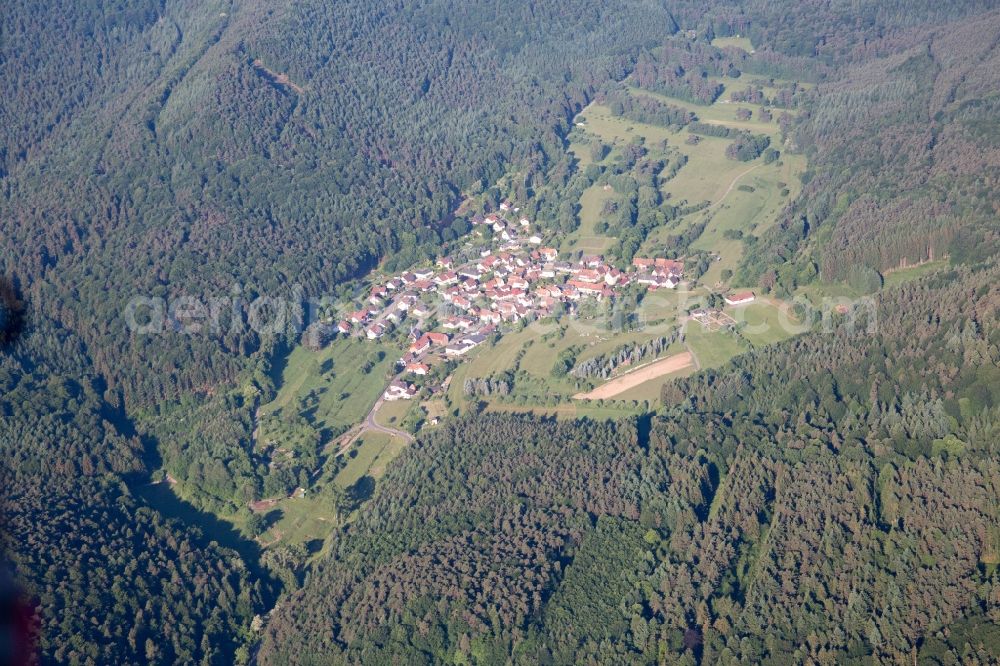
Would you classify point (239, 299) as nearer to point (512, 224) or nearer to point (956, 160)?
point (512, 224)

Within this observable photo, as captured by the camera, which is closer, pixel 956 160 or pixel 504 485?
pixel 504 485

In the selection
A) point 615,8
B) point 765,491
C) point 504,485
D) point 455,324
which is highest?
point 615,8

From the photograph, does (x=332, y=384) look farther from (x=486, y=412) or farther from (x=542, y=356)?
(x=542, y=356)

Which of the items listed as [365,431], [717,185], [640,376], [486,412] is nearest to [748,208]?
[717,185]

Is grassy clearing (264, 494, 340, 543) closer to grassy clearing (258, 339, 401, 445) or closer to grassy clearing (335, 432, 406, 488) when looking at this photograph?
grassy clearing (335, 432, 406, 488)

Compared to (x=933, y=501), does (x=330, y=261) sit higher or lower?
higher

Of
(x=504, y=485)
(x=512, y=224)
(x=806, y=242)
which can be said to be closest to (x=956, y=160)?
(x=806, y=242)

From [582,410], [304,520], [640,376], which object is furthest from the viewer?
[640,376]
